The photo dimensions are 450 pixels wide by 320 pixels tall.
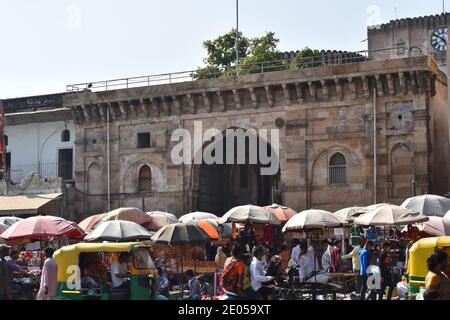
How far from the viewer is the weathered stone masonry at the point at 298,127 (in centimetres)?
2859

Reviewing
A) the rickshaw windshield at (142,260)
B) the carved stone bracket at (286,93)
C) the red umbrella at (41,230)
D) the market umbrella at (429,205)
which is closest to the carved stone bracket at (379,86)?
the carved stone bracket at (286,93)

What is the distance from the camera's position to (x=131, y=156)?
33.2 meters

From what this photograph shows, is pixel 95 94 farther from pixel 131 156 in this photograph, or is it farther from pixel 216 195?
pixel 216 195

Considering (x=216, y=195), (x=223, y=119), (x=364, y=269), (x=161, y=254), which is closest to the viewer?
(x=364, y=269)

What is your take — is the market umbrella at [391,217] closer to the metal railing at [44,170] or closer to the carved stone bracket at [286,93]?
the carved stone bracket at [286,93]

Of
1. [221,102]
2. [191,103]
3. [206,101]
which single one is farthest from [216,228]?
[191,103]

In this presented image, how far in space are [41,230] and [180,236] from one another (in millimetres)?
3682

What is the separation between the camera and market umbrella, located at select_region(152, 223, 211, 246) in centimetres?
1870

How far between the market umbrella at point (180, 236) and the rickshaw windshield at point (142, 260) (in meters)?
2.93

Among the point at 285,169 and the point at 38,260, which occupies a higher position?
the point at 285,169

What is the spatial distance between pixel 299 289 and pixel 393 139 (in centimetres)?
1481

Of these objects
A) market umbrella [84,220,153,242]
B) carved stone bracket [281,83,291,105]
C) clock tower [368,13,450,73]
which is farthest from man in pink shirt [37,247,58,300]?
clock tower [368,13,450,73]
